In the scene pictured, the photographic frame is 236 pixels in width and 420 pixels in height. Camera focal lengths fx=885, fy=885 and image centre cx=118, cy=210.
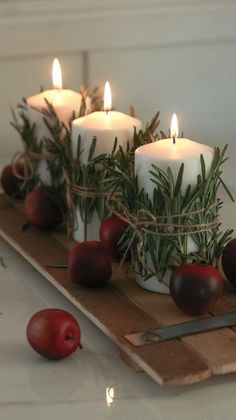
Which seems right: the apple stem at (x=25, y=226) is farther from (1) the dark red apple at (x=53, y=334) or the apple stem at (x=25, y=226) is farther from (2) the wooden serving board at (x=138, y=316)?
(1) the dark red apple at (x=53, y=334)

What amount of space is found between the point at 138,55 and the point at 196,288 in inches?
28.7

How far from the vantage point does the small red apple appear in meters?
0.99

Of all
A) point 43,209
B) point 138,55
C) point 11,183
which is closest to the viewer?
point 43,209

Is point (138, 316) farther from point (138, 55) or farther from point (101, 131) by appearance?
point (138, 55)

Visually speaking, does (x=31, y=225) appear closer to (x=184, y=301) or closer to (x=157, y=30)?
(x=184, y=301)

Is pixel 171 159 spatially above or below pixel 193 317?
above

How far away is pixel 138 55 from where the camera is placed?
1.50m

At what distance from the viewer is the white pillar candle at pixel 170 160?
0.91 metres

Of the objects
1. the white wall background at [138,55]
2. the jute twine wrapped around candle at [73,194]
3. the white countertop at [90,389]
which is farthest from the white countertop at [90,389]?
the white wall background at [138,55]

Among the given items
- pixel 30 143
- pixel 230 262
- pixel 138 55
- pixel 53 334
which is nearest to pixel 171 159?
pixel 230 262

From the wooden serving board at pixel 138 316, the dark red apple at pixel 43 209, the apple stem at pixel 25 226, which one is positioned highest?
the dark red apple at pixel 43 209

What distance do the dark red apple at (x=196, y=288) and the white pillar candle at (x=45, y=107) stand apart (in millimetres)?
382

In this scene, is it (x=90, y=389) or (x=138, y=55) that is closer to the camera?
(x=90, y=389)

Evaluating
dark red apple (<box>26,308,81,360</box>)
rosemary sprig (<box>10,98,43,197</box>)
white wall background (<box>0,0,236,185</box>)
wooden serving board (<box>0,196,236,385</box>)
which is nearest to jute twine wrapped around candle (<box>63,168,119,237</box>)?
wooden serving board (<box>0,196,236,385</box>)
